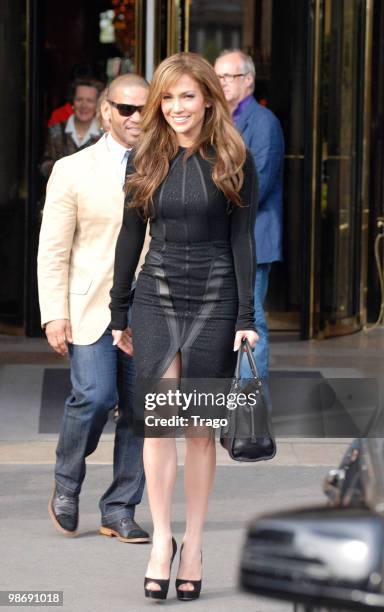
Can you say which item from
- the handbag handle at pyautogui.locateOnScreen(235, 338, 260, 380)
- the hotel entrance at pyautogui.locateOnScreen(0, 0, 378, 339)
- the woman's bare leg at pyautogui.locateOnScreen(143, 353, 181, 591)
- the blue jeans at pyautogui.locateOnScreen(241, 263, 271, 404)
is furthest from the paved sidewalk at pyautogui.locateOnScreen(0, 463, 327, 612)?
the hotel entrance at pyautogui.locateOnScreen(0, 0, 378, 339)

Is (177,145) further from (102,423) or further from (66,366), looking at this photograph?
(66,366)

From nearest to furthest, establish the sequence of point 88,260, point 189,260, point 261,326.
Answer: point 189,260
point 88,260
point 261,326

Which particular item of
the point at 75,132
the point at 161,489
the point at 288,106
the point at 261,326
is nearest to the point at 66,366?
the point at 75,132

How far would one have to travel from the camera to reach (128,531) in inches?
233

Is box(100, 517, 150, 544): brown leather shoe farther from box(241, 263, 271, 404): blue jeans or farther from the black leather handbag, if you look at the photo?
box(241, 263, 271, 404): blue jeans

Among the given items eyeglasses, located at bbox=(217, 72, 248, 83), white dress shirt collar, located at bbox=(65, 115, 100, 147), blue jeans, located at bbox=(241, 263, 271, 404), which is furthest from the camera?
white dress shirt collar, located at bbox=(65, 115, 100, 147)

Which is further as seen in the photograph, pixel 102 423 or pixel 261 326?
pixel 261 326

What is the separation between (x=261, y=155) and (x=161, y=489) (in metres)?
3.34

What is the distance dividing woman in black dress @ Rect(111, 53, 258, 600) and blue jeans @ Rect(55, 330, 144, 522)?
25.9 inches

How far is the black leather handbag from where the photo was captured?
189 inches

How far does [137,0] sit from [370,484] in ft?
30.8

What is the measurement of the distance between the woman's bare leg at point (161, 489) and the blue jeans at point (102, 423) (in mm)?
704

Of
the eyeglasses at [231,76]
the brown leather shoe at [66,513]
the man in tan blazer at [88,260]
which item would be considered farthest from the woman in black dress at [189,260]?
the eyeglasses at [231,76]

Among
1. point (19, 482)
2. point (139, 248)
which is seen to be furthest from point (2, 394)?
point (139, 248)
